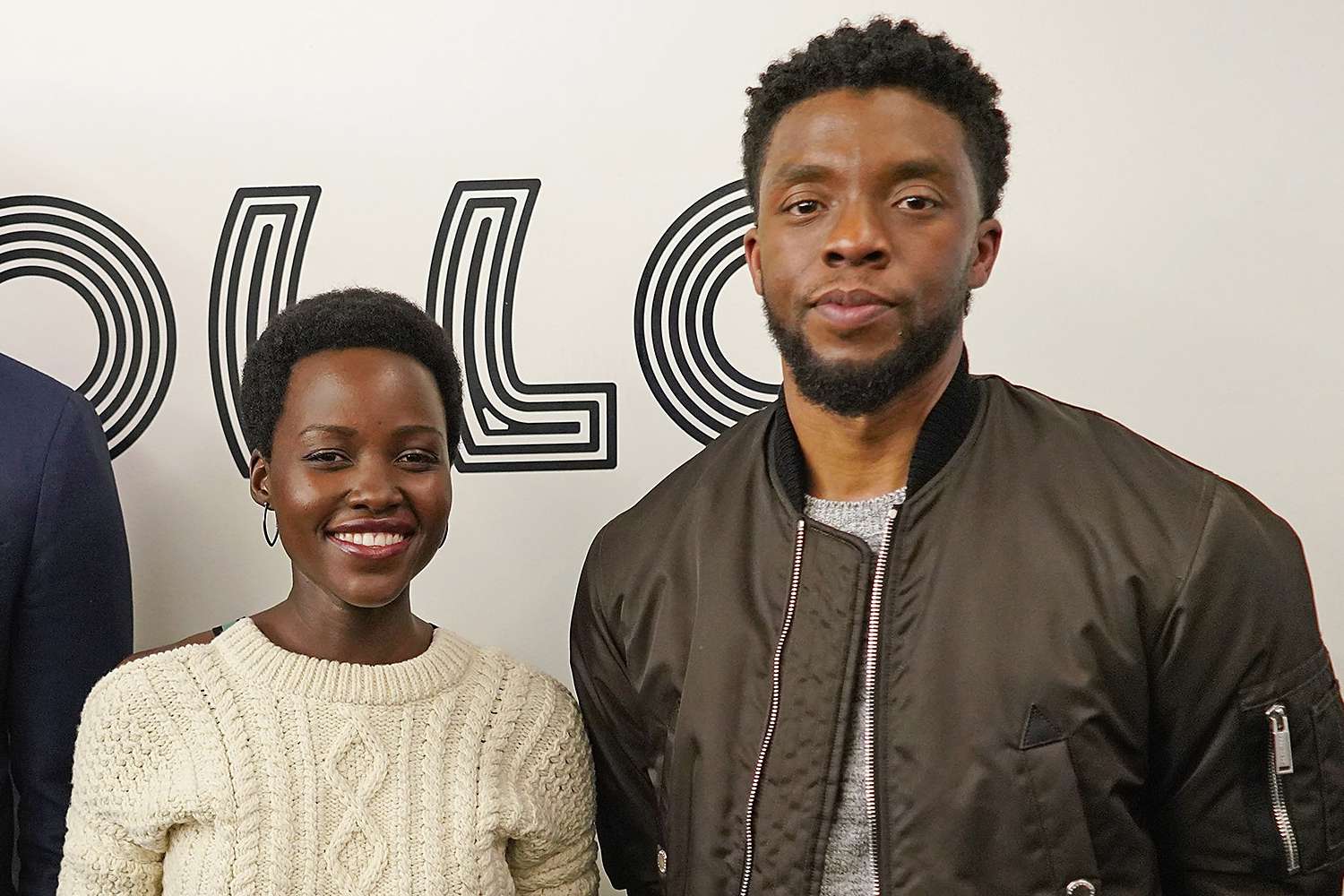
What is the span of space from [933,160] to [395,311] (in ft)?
2.13

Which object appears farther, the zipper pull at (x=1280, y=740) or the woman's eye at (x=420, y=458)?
the woman's eye at (x=420, y=458)

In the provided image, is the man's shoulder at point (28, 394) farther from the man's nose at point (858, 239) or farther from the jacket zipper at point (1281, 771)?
the jacket zipper at point (1281, 771)

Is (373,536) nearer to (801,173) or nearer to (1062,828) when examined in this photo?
(801,173)

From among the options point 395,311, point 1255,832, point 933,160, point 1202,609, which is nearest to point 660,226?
point 395,311

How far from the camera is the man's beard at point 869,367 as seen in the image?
1418 millimetres

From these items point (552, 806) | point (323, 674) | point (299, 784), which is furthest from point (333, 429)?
point (552, 806)

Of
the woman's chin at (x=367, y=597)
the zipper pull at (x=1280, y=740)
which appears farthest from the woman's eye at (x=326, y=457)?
the zipper pull at (x=1280, y=740)

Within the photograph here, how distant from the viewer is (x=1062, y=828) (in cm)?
133

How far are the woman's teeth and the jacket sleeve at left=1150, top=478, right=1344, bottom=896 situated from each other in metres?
0.81

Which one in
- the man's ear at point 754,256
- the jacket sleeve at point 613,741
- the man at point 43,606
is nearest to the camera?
the man's ear at point 754,256

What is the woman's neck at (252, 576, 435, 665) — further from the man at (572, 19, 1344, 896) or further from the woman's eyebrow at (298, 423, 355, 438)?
the man at (572, 19, 1344, 896)

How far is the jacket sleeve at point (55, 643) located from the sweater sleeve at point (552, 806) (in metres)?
0.61

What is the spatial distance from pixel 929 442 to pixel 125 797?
92 cm

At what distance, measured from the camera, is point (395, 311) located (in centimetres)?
164
